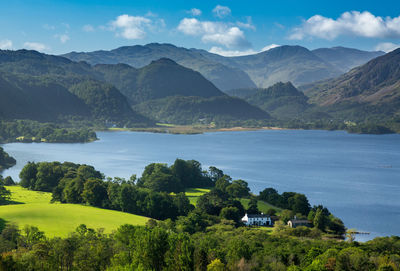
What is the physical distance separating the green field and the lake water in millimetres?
25774

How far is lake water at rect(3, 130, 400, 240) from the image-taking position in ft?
212

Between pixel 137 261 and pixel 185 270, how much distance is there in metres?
3.05

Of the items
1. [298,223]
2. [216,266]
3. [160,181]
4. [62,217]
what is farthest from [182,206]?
[216,266]

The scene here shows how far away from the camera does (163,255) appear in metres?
30.4

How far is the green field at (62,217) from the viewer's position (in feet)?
135

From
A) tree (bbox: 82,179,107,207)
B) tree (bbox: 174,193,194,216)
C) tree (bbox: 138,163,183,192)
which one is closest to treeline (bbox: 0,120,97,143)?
tree (bbox: 138,163,183,192)

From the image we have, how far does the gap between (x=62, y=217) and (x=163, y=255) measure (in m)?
17.7

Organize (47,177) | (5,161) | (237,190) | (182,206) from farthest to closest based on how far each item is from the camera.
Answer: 1. (5,161)
2. (47,177)
3. (237,190)
4. (182,206)

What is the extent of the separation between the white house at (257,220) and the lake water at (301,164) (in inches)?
389

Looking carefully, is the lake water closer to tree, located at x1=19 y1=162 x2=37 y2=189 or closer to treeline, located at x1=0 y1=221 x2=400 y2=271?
tree, located at x1=19 y1=162 x2=37 y2=189

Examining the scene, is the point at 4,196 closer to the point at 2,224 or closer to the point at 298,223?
the point at 2,224

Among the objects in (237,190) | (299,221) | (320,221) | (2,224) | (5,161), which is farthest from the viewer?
(5,161)

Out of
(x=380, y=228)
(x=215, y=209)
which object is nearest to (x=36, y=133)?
(x=215, y=209)

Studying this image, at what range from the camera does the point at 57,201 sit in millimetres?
56312
